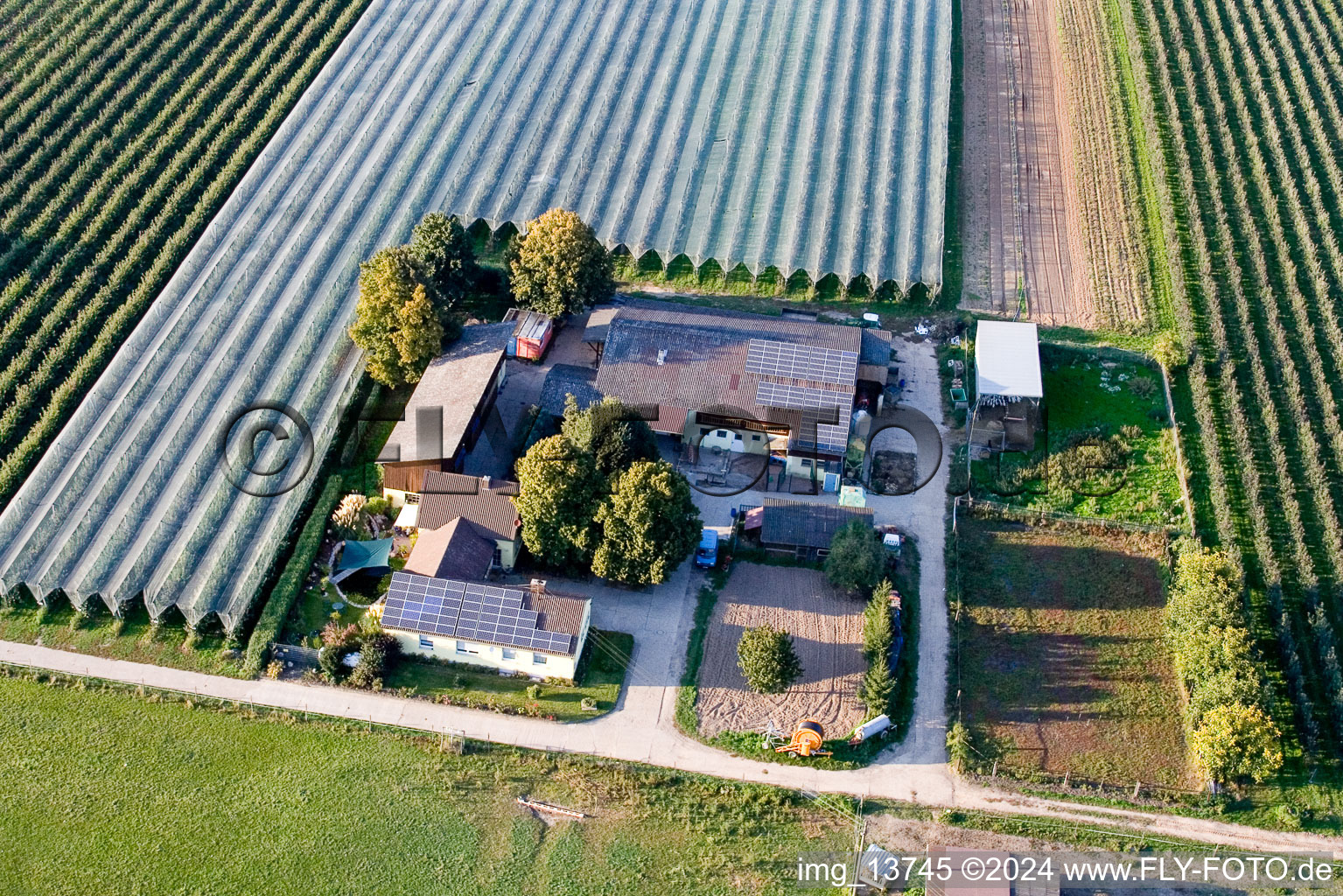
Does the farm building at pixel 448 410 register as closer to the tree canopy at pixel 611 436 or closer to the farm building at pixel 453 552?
the farm building at pixel 453 552

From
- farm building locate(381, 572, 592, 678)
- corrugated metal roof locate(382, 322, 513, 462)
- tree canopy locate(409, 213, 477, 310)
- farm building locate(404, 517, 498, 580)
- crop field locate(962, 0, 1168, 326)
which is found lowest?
farm building locate(381, 572, 592, 678)

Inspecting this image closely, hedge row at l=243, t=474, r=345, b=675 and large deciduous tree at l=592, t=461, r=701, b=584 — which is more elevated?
large deciduous tree at l=592, t=461, r=701, b=584

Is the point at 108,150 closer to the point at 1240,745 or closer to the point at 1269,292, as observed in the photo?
the point at 1269,292

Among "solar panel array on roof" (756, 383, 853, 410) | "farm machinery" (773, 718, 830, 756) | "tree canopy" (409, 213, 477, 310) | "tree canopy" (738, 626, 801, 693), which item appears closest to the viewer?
"farm machinery" (773, 718, 830, 756)

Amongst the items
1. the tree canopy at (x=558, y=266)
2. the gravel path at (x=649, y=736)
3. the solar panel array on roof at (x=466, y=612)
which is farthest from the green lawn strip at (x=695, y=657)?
the tree canopy at (x=558, y=266)

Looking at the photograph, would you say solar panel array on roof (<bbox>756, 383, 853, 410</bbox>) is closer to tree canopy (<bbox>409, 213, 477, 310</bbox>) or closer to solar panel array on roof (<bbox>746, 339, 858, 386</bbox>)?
solar panel array on roof (<bbox>746, 339, 858, 386</bbox>)

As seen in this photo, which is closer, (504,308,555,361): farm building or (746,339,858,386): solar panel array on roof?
(746,339,858,386): solar panel array on roof

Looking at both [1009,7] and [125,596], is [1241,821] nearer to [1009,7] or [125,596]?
[125,596]
